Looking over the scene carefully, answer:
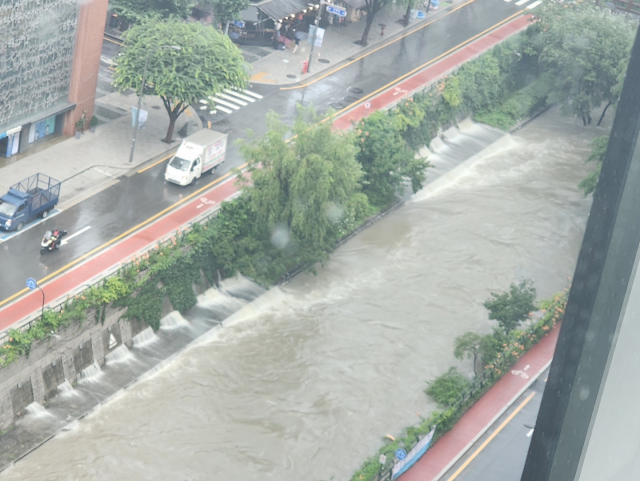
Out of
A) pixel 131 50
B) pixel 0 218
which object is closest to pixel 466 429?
pixel 0 218

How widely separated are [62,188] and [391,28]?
34875 millimetres

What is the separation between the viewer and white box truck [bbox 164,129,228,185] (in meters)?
48.5

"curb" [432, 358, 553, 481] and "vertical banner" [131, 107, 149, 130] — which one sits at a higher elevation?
"vertical banner" [131, 107, 149, 130]

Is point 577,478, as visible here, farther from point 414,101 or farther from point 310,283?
point 414,101

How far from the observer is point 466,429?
35.6m

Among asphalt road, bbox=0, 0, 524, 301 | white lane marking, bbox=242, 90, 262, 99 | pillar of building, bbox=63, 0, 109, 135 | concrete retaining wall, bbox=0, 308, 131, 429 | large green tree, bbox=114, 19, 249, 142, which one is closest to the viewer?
concrete retaining wall, bbox=0, 308, 131, 429

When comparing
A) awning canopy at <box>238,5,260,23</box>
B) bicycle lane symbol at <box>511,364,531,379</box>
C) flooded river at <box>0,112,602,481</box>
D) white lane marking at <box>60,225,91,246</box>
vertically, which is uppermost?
awning canopy at <box>238,5,260,23</box>

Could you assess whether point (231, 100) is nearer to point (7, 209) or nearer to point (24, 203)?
point (24, 203)

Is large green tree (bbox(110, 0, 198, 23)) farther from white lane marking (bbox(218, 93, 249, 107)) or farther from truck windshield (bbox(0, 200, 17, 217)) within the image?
truck windshield (bbox(0, 200, 17, 217))

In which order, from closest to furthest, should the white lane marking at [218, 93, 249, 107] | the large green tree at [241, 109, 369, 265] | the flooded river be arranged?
1. the flooded river
2. the large green tree at [241, 109, 369, 265]
3. the white lane marking at [218, 93, 249, 107]

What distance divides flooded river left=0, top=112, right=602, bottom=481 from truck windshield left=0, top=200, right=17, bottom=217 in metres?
8.43

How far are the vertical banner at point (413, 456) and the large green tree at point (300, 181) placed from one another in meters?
13.4

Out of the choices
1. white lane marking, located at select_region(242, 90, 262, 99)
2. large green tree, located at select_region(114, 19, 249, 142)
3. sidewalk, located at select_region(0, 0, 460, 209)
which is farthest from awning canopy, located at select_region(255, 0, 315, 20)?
large green tree, located at select_region(114, 19, 249, 142)

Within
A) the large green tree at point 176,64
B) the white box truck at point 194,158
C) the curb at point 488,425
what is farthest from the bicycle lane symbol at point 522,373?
the large green tree at point 176,64
